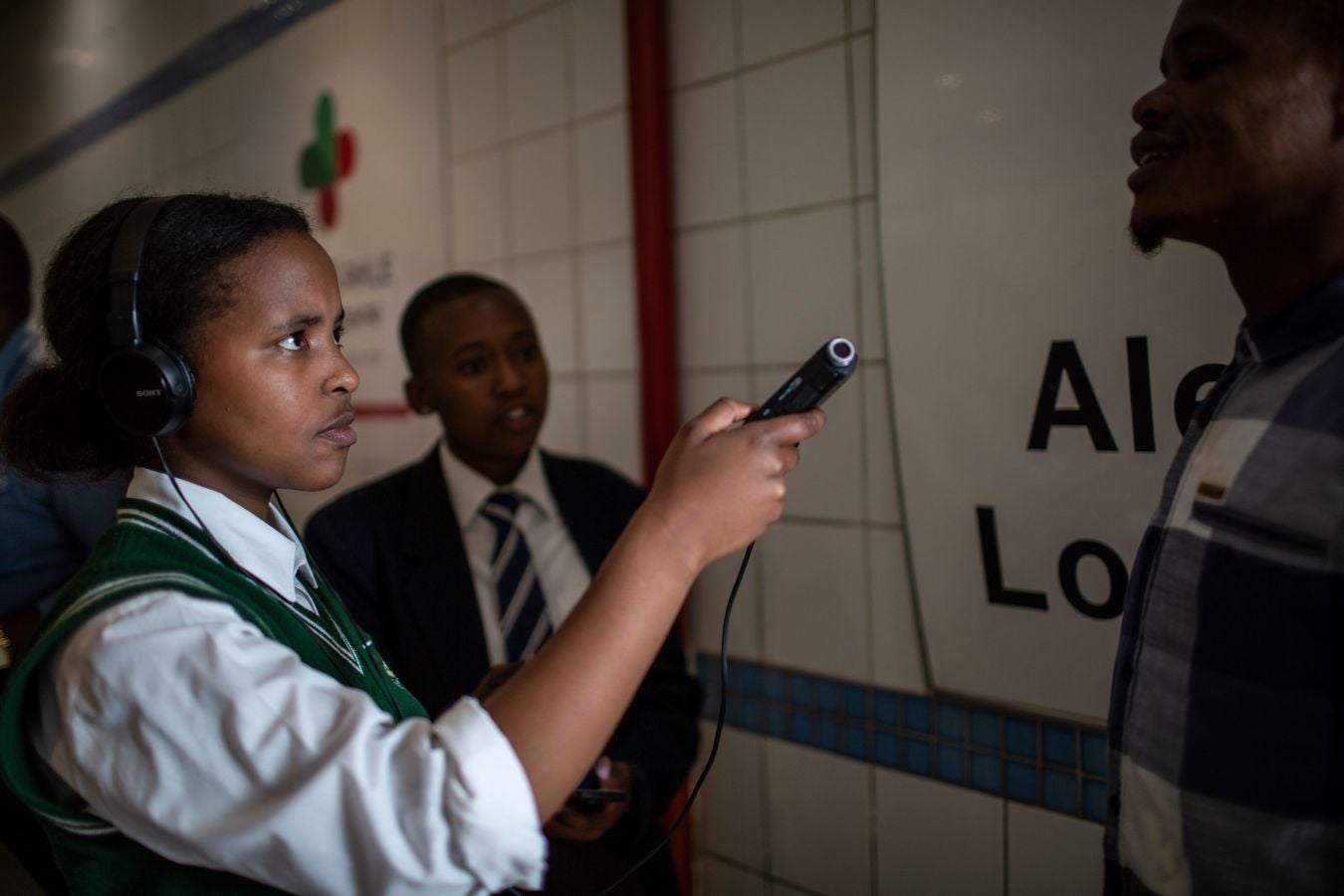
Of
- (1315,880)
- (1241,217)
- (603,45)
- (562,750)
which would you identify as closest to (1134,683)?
(1315,880)

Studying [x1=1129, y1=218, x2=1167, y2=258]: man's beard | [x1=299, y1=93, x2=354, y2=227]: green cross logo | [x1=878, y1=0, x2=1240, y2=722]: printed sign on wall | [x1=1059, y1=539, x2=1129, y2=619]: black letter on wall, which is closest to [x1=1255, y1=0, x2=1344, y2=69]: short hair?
[x1=1129, y1=218, x2=1167, y2=258]: man's beard

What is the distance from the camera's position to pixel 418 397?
1.68 meters

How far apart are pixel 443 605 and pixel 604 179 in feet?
3.13

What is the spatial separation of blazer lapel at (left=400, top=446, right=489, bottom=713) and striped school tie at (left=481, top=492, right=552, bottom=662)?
0.17 feet

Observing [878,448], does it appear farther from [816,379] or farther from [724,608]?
[816,379]

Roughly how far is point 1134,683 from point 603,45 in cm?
154

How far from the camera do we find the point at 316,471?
34.8 inches

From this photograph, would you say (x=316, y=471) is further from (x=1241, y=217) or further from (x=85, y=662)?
(x=1241, y=217)

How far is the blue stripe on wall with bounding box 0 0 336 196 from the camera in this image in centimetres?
267

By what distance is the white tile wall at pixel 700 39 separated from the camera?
1.60 metres

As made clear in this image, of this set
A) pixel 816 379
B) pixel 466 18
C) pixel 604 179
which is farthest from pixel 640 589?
pixel 466 18

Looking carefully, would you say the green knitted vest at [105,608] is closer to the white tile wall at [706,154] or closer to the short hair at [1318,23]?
the short hair at [1318,23]

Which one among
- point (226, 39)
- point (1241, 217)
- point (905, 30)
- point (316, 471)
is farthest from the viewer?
point (226, 39)

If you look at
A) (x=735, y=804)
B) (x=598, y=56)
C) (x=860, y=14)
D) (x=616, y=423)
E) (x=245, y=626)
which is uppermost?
(x=598, y=56)
